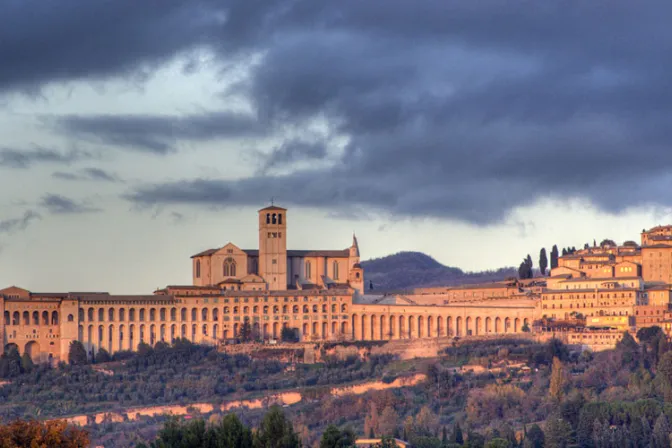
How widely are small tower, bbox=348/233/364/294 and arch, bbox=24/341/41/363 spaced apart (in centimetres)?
2040

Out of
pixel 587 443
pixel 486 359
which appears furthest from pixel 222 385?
pixel 587 443

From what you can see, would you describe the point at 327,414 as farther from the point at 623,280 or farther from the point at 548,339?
the point at 623,280

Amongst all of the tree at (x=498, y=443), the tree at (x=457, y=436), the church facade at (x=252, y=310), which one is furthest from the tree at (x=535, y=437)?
the church facade at (x=252, y=310)

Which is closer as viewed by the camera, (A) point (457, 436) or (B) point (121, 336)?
(A) point (457, 436)

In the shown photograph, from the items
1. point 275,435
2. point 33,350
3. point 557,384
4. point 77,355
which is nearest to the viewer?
point 275,435

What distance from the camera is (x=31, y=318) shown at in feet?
336

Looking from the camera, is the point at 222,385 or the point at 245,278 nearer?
the point at 222,385

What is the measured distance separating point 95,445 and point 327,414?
40.5 ft

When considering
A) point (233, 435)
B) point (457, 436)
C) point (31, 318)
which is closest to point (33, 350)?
point (31, 318)

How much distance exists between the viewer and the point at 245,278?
108000mm

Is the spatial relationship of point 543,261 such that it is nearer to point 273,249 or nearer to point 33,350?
point 273,249

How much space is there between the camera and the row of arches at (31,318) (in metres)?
102

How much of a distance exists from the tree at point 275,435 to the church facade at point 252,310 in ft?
137

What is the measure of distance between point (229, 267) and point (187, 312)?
6.08m
